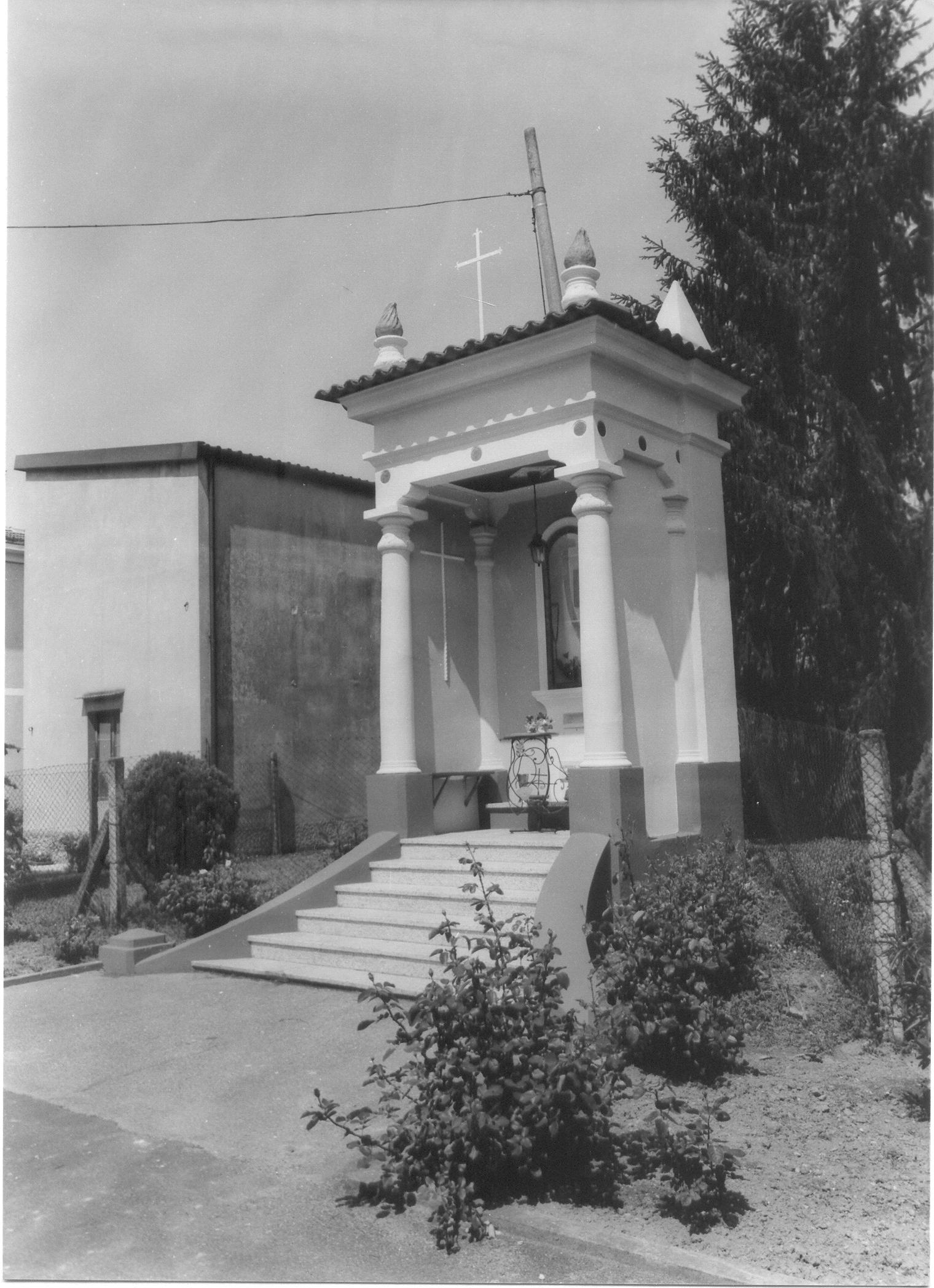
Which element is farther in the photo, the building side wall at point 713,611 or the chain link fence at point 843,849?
the building side wall at point 713,611

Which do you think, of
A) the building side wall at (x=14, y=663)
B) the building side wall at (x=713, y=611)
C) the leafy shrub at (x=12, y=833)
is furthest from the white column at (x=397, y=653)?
the building side wall at (x=14, y=663)

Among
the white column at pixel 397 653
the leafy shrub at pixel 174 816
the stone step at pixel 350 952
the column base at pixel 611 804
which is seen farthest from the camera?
the leafy shrub at pixel 174 816

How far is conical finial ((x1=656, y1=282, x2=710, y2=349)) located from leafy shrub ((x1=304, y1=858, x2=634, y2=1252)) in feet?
20.7

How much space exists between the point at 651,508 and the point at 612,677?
61.2 inches

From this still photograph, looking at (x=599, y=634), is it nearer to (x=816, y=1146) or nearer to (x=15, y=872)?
(x=816, y=1146)

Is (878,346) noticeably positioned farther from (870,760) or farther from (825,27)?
(870,760)

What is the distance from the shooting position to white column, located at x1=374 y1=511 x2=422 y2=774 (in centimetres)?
873

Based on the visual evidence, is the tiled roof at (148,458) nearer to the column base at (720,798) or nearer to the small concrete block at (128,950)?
the small concrete block at (128,950)

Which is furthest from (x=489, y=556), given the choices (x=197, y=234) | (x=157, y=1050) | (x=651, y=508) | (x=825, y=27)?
(x=825, y=27)

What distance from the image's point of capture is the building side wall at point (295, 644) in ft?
45.6

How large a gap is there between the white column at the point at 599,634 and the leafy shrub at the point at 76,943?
417cm

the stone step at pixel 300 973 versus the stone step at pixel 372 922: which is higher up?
the stone step at pixel 372 922

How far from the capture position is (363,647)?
616 inches

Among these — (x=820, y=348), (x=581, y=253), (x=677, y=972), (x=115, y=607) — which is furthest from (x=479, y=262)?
(x=115, y=607)
